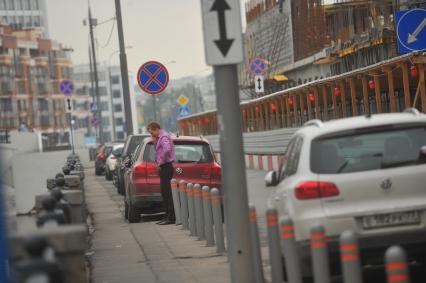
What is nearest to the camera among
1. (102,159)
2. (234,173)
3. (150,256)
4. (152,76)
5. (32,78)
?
(234,173)

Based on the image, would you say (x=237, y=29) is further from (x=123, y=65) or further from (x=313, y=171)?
(x=123, y=65)

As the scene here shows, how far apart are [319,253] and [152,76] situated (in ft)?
52.5

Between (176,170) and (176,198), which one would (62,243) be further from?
(176,170)

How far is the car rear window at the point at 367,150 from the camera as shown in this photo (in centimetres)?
1038

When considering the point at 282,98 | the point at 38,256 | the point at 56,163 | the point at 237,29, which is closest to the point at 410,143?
the point at 237,29

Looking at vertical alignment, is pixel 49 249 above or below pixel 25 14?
below

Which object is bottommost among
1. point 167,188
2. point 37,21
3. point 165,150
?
point 167,188

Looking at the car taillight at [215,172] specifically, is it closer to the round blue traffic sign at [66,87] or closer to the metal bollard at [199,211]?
the metal bollard at [199,211]

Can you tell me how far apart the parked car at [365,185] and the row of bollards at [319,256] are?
0.29 metres

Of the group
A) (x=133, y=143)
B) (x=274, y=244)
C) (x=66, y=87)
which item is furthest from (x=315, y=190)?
(x=66, y=87)

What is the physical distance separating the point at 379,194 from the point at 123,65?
2862 cm

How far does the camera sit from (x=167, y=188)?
19.8 meters

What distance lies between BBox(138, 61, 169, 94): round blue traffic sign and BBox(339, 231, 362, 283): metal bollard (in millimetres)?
→ 16527

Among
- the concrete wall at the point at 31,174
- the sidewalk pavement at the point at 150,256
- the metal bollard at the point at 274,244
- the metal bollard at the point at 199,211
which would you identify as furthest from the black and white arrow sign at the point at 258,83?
the metal bollard at the point at 274,244
